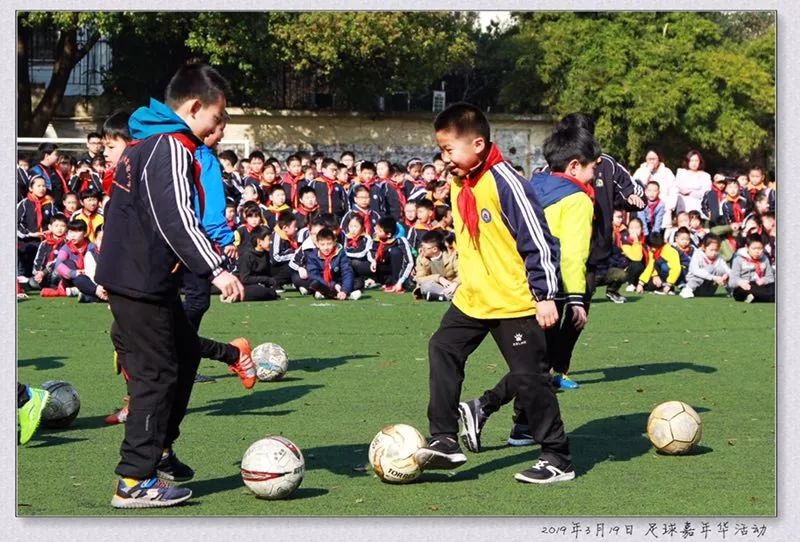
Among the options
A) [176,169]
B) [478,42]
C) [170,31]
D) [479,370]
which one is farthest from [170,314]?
[478,42]

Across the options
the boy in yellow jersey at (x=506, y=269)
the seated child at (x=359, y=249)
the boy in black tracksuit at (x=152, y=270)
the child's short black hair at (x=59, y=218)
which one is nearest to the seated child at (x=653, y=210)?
the seated child at (x=359, y=249)

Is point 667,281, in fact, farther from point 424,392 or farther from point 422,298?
point 424,392

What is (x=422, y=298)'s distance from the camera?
15.9 metres

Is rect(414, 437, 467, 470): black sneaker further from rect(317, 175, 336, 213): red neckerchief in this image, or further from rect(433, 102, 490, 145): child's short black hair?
rect(317, 175, 336, 213): red neckerchief

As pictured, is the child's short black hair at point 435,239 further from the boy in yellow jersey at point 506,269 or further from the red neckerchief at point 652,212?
the boy in yellow jersey at point 506,269

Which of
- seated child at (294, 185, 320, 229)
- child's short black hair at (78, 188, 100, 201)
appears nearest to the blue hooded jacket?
child's short black hair at (78, 188, 100, 201)

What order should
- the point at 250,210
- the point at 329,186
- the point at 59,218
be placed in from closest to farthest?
the point at 59,218 → the point at 250,210 → the point at 329,186

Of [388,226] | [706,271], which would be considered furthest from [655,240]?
[388,226]

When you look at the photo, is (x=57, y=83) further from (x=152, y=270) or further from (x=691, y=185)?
(x=152, y=270)

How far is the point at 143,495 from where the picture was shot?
5414mm

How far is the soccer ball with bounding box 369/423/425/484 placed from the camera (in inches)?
230

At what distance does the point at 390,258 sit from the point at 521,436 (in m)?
10.6

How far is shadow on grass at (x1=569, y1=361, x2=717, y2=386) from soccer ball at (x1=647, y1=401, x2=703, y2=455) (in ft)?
8.41

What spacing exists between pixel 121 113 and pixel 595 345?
575 cm
